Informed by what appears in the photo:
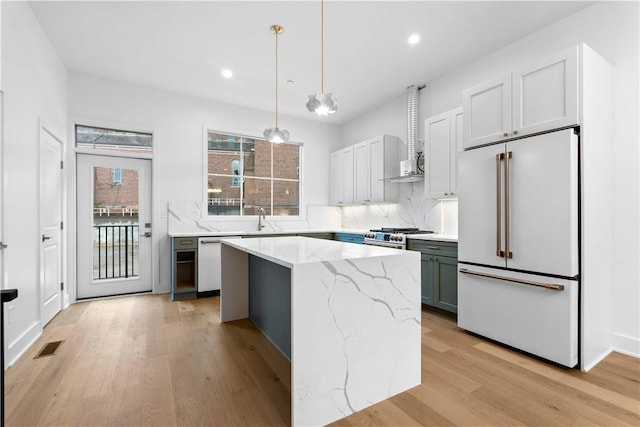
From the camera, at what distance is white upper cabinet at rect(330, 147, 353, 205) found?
538cm

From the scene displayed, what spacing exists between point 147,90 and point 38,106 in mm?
1650

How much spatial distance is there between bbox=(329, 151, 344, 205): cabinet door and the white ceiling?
1491 mm

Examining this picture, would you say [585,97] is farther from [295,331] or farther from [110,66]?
[110,66]

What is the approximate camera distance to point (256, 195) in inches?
211

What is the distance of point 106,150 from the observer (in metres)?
4.21

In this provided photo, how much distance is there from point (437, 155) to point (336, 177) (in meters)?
2.29

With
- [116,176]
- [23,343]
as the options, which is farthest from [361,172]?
[23,343]

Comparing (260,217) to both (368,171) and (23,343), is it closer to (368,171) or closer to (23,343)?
(368,171)

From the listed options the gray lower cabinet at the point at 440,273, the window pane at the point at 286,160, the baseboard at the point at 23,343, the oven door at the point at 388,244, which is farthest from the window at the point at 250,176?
the gray lower cabinet at the point at 440,273

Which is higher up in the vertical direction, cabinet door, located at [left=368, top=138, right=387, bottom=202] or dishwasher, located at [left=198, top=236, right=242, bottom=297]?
cabinet door, located at [left=368, top=138, right=387, bottom=202]

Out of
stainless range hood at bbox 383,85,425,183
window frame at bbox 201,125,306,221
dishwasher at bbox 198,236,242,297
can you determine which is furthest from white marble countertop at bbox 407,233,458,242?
dishwasher at bbox 198,236,242,297

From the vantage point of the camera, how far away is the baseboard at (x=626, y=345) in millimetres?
2465

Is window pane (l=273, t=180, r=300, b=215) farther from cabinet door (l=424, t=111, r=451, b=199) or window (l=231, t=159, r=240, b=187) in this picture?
cabinet door (l=424, t=111, r=451, b=199)

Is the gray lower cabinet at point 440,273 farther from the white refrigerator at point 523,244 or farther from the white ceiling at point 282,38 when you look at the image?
the white ceiling at point 282,38
